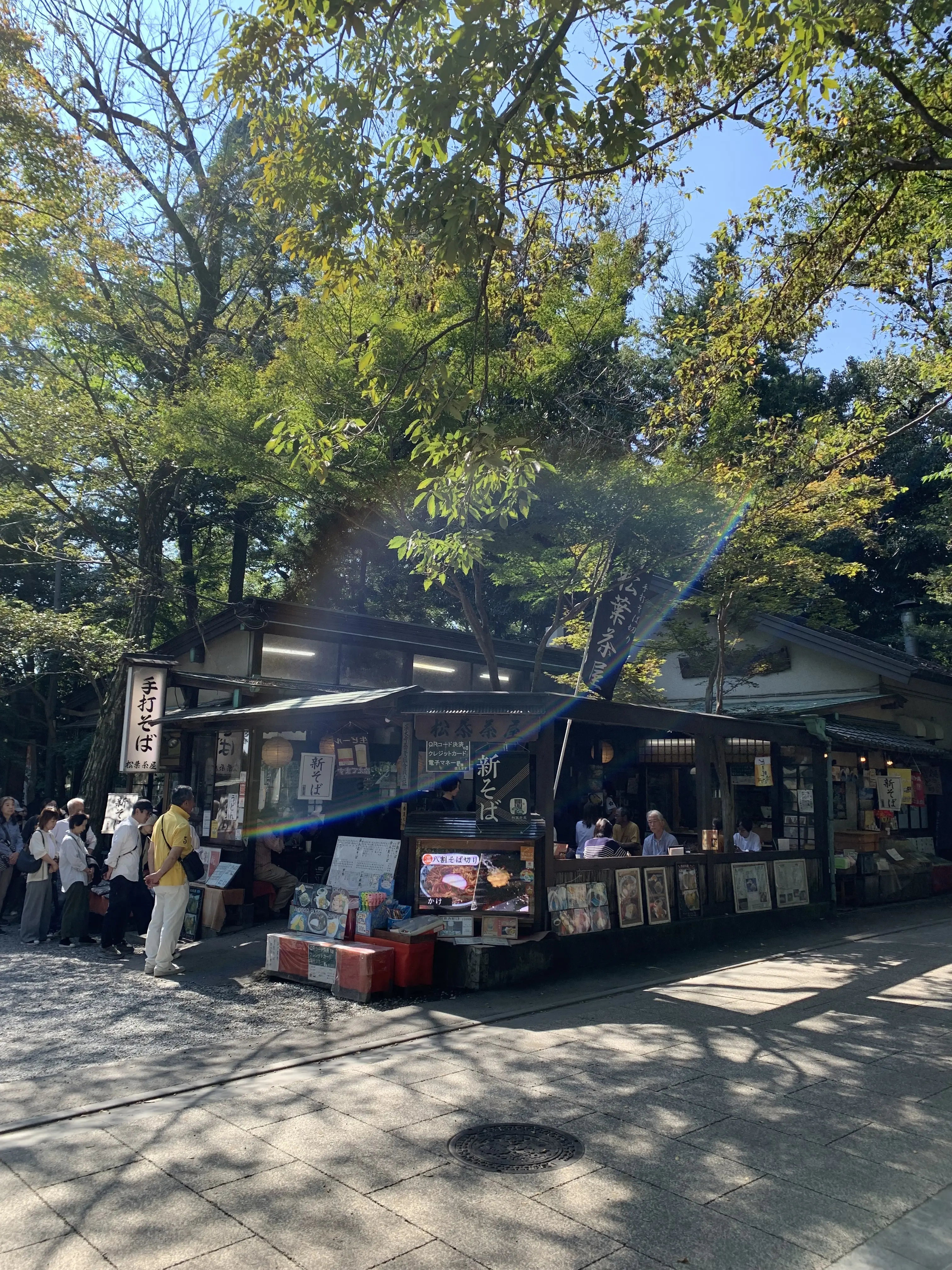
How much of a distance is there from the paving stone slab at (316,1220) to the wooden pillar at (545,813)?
202 inches

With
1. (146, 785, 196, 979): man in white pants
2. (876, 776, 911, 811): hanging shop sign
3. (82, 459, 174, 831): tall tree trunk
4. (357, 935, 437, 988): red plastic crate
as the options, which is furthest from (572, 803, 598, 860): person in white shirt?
(82, 459, 174, 831): tall tree trunk

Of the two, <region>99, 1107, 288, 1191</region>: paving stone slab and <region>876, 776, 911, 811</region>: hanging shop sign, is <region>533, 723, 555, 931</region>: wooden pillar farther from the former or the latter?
<region>876, 776, 911, 811</region>: hanging shop sign

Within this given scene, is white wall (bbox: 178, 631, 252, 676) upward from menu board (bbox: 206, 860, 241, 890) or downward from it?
upward

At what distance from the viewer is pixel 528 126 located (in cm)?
699

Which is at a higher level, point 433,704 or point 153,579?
point 153,579

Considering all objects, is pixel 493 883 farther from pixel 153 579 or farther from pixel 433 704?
pixel 153 579

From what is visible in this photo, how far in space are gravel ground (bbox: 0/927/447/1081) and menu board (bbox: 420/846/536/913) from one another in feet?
4.03

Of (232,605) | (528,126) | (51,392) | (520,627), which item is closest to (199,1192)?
(528,126)

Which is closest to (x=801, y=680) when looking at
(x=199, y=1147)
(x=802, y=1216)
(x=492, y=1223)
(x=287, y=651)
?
(x=287, y=651)

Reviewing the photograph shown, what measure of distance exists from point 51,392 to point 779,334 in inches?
558

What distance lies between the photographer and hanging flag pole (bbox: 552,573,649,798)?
39.4 feet

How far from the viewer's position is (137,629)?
18328 mm

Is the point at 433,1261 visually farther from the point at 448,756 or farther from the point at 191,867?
the point at 191,867

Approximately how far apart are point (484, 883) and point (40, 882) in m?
6.37
